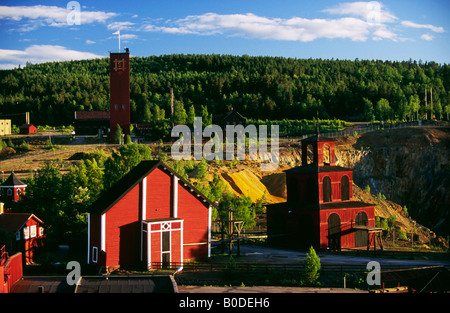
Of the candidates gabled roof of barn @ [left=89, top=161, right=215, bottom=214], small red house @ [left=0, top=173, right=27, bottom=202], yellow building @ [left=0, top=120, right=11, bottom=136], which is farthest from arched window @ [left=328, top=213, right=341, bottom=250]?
yellow building @ [left=0, top=120, right=11, bottom=136]

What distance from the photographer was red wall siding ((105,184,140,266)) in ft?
116

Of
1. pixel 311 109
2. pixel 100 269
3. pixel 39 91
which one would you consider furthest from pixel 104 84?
pixel 100 269

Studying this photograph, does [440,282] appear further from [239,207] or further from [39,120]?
[39,120]

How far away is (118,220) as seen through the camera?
35.7m

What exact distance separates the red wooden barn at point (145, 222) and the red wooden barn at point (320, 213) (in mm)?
10698

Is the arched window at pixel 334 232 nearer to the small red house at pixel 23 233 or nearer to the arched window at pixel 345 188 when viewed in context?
the arched window at pixel 345 188

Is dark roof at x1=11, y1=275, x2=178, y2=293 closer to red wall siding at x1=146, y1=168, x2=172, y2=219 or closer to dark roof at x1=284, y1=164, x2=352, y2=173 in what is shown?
red wall siding at x1=146, y1=168, x2=172, y2=219

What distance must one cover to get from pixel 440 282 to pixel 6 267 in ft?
81.3

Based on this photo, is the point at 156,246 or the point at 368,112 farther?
the point at 368,112

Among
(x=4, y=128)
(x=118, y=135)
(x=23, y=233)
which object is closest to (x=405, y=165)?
(x=118, y=135)

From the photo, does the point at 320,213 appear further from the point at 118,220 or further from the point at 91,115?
the point at 91,115

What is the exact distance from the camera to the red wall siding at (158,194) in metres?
36.8

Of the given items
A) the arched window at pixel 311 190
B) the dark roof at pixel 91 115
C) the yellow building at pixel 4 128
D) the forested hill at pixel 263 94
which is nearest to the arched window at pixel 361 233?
the arched window at pixel 311 190

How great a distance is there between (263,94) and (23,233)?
429 feet
